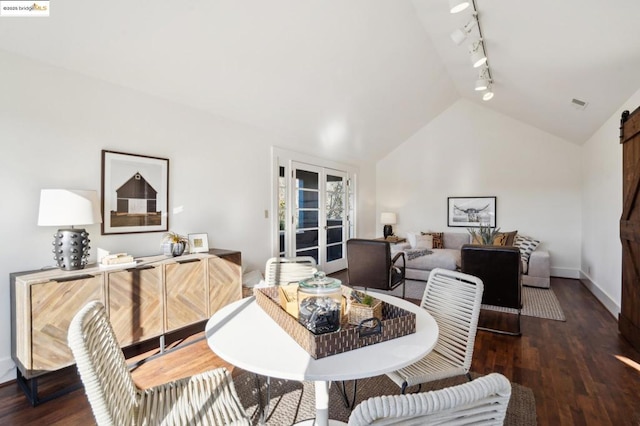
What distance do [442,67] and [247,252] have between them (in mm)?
3962

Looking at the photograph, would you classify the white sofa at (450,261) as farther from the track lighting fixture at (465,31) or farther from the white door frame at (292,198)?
the track lighting fixture at (465,31)

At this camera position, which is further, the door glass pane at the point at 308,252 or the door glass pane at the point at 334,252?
the door glass pane at the point at 334,252

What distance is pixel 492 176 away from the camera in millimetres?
6238

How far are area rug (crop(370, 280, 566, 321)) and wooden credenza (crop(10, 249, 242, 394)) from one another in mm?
2753

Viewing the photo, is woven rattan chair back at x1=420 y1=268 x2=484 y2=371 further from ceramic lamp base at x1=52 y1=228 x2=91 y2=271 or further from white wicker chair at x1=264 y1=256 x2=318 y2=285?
ceramic lamp base at x1=52 y1=228 x2=91 y2=271

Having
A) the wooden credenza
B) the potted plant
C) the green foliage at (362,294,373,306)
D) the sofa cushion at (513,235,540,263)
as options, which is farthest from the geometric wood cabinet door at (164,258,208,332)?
the sofa cushion at (513,235,540,263)

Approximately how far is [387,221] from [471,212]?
1694 millimetres

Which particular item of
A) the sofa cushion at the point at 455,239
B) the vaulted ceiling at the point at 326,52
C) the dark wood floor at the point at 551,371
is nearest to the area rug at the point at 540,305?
the dark wood floor at the point at 551,371

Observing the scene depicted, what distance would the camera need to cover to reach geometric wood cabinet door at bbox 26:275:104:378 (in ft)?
6.43

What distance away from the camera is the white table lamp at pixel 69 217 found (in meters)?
2.14

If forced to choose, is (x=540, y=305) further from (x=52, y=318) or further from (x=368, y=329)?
(x=52, y=318)

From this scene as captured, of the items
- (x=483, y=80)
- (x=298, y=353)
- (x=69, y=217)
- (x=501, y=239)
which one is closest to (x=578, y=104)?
(x=483, y=80)

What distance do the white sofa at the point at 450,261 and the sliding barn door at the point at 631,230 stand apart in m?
1.74

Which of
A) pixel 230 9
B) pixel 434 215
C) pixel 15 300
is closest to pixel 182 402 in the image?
pixel 15 300
